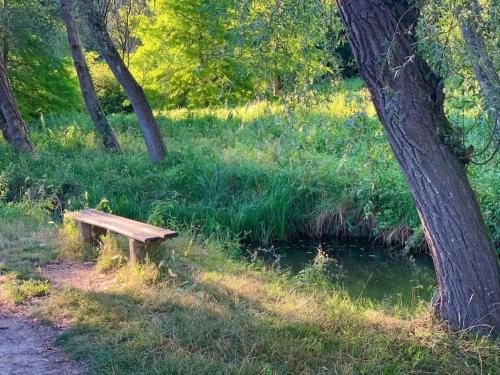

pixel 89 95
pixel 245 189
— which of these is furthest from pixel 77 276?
pixel 89 95

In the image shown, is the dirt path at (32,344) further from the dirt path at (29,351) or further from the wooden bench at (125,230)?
the wooden bench at (125,230)

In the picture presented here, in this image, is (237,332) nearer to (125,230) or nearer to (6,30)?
(125,230)

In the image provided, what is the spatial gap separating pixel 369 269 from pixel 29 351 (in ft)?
19.7

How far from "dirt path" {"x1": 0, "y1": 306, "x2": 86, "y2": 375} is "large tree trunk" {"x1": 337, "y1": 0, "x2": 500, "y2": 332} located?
9.66ft

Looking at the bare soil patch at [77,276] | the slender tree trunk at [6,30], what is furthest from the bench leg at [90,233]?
the slender tree trunk at [6,30]

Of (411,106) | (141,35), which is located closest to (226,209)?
(411,106)

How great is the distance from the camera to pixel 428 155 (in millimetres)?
4738

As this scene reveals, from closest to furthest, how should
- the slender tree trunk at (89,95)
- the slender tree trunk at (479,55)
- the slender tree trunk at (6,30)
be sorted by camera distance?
1. the slender tree trunk at (479,55)
2. the slender tree trunk at (6,30)
3. the slender tree trunk at (89,95)

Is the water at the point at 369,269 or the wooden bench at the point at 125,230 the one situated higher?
the wooden bench at the point at 125,230

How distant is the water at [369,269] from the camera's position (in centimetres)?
825

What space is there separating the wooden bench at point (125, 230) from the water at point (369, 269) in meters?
1.86

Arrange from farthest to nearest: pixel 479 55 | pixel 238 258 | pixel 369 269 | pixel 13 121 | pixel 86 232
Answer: pixel 13 121 < pixel 369 269 < pixel 238 258 < pixel 86 232 < pixel 479 55

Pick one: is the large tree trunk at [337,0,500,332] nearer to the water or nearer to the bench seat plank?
the water

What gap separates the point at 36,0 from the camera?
14266mm
